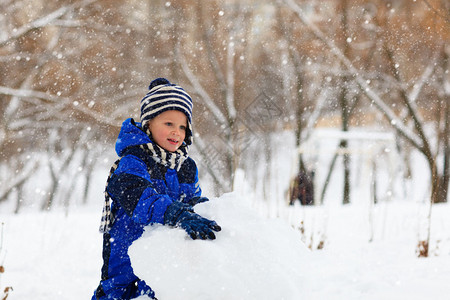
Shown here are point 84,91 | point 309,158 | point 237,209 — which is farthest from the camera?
point 309,158

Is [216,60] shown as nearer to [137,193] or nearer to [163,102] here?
[163,102]

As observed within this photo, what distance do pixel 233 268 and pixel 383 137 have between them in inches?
642

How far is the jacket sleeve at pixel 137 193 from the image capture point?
5.22 ft

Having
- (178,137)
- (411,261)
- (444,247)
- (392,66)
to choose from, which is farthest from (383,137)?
(178,137)

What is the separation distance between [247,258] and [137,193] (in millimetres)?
568

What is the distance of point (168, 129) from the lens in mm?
2047

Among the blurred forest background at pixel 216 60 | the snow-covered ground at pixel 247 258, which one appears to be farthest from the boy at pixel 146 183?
the blurred forest background at pixel 216 60

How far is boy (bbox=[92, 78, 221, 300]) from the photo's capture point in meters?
1.64

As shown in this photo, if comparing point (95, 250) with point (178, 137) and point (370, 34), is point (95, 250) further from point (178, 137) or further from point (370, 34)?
point (370, 34)

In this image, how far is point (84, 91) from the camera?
10.2 meters

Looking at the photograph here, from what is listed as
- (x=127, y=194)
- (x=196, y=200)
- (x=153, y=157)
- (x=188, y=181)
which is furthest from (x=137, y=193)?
(x=188, y=181)

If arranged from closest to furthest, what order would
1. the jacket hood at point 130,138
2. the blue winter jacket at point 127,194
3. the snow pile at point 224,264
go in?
the snow pile at point 224,264 < the blue winter jacket at point 127,194 < the jacket hood at point 130,138

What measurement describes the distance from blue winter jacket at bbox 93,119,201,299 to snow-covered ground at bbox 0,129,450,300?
0.80ft

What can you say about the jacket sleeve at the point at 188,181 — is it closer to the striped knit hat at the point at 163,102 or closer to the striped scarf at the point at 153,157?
the striped scarf at the point at 153,157
